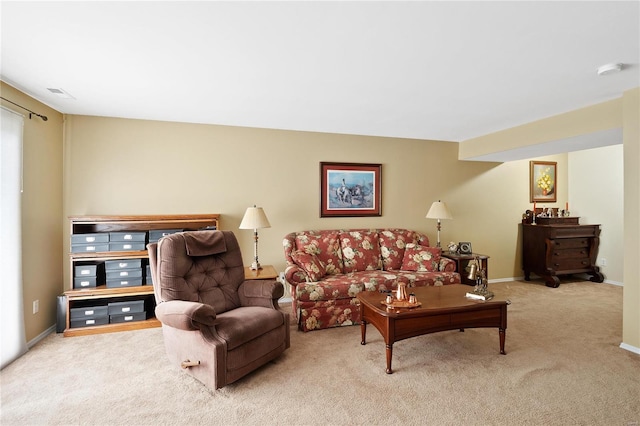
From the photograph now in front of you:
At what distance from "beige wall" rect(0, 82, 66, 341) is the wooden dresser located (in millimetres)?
6488

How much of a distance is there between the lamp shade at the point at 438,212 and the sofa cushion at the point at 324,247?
1.43m

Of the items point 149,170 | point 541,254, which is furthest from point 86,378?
point 541,254

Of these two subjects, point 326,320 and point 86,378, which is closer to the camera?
point 86,378

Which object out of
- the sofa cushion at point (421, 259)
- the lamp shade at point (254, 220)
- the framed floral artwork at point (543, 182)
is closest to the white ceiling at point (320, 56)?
the lamp shade at point (254, 220)

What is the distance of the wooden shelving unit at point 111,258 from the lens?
3.30 m

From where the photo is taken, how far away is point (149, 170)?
391cm

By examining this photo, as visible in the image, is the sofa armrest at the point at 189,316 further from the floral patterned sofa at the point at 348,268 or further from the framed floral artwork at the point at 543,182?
the framed floral artwork at the point at 543,182

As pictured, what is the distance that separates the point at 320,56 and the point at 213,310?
1873mm

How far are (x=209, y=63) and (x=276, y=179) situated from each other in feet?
6.91

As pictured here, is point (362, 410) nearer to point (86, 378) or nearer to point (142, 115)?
point (86, 378)

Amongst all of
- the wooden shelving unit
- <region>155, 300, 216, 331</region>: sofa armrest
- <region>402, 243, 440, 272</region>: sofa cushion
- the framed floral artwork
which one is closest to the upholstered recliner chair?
<region>155, 300, 216, 331</region>: sofa armrest

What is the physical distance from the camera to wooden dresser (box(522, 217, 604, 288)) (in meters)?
5.20

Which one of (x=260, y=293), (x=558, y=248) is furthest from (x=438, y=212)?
(x=260, y=293)

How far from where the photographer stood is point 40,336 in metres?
3.18
